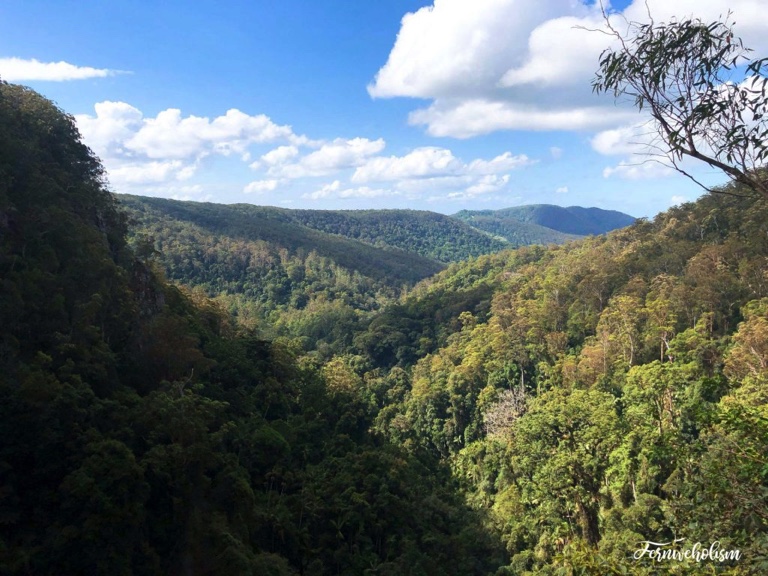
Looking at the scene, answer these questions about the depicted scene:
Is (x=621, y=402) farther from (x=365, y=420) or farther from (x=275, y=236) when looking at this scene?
(x=275, y=236)

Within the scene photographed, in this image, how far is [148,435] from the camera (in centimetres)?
1195

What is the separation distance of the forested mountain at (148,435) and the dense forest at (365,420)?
0.07 metres

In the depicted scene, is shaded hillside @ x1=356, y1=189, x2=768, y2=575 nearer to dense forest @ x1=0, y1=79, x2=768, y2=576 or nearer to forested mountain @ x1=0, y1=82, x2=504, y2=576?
dense forest @ x1=0, y1=79, x2=768, y2=576

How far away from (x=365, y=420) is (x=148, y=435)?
49.5ft

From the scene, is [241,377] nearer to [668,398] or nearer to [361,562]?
[361,562]

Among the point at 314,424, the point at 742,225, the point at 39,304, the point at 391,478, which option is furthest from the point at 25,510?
the point at 742,225

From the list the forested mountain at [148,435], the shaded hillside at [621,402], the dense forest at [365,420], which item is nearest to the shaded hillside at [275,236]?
the shaded hillside at [621,402]

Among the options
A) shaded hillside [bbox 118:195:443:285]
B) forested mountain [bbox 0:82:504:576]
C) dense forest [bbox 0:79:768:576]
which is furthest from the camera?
shaded hillside [bbox 118:195:443:285]

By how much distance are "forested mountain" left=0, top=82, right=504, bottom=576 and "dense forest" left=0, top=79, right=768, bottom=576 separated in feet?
0.22

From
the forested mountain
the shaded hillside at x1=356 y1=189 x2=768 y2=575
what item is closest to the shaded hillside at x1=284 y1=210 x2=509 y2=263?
the shaded hillside at x1=356 y1=189 x2=768 y2=575

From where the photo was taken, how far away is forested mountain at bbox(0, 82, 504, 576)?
32.1 feet

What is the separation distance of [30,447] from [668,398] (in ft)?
78.3

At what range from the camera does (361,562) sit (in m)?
15.5

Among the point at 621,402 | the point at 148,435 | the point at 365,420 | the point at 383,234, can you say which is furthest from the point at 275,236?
the point at 148,435
